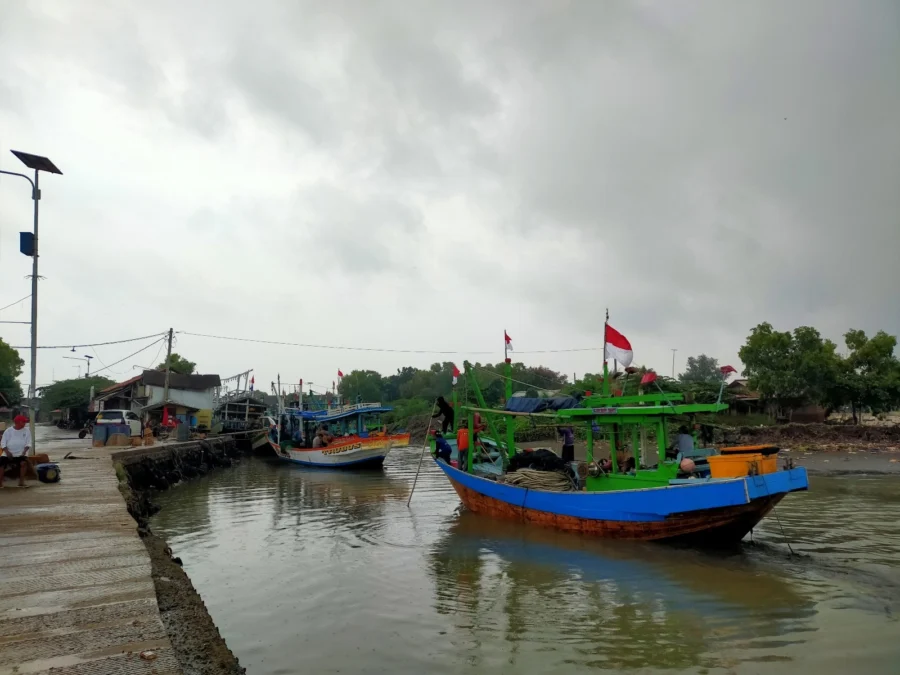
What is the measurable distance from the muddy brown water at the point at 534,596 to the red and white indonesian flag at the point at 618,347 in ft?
11.8

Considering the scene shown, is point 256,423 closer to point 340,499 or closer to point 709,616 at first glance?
point 340,499

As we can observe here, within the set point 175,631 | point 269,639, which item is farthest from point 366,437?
point 175,631

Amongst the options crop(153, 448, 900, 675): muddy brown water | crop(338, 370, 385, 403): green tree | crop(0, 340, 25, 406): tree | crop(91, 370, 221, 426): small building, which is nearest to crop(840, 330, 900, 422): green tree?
crop(153, 448, 900, 675): muddy brown water

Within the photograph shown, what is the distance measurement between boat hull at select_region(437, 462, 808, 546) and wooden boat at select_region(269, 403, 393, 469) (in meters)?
14.8

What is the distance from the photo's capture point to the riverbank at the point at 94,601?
4.21 metres

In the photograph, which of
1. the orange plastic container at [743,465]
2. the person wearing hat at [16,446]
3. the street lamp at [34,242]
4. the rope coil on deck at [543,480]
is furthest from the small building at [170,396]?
the orange plastic container at [743,465]

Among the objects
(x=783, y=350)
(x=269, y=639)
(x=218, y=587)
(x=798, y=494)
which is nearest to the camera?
(x=269, y=639)

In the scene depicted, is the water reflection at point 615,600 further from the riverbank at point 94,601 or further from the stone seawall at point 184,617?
the riverbank at point 94,601

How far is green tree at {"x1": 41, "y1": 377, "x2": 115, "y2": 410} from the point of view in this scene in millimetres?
56719

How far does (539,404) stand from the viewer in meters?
13.7

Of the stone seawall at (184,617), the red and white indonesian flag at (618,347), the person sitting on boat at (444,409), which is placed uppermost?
the red and white indonesian flag at (618,347)

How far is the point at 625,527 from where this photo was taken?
11.2 m

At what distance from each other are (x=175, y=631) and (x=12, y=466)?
9450 mm

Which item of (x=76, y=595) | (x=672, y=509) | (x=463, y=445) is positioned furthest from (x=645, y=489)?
(x=76, y=595)
